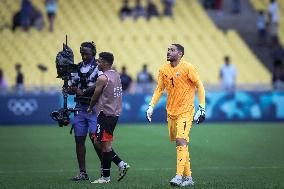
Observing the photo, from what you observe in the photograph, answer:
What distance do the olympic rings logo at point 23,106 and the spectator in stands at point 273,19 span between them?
38.7 ft

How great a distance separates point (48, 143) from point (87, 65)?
289 inches

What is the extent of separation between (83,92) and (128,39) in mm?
19438

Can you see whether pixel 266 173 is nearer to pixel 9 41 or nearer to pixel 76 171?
pixel 76 171

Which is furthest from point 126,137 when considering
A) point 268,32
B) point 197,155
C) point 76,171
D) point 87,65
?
point 268,32

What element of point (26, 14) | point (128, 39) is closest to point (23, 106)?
point (26, 14)

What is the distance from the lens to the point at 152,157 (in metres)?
17.2

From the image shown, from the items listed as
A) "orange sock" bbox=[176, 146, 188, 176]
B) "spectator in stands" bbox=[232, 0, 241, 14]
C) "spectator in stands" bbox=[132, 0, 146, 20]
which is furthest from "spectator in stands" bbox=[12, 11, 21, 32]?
"orange sock" bbox=[176, 146, 188, 176]

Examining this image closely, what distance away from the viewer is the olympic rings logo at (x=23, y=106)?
87.9 ft

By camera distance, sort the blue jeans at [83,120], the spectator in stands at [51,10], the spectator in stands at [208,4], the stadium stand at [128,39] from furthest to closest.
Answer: the spectator in stands at [208,4]
the spectator in stands at [51,10]
the stadium stand at [128,39]
the blue jeans at [83,120]

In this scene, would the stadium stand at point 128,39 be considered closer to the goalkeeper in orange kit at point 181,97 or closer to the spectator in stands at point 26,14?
the spectator in stands at point 26,14

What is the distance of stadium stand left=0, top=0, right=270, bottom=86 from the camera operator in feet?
55.8

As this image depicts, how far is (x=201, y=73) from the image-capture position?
32.4 metres

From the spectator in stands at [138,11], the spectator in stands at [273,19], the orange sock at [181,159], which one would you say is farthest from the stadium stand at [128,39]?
the orange sock at [181,159]

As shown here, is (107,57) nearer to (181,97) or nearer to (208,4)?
(181,97)
